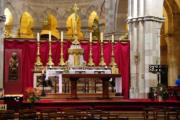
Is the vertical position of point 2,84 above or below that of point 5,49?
below

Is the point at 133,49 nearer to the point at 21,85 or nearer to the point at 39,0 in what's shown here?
the point at 21,85

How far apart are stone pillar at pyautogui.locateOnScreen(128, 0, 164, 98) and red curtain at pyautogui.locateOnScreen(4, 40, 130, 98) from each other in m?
0.60

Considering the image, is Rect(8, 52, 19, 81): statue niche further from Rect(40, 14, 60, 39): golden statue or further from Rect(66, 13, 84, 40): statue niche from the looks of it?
Rect(66, 13, 84, 40): statue niche

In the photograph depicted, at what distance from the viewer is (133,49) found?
66.8 ft

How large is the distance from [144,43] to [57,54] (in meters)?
4.54

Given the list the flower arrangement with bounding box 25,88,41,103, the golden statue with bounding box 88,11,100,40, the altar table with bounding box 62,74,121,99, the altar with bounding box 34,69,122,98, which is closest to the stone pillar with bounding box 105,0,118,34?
the golden statue with bounding box 88,11,100,40

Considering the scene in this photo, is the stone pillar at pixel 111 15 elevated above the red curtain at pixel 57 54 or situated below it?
above

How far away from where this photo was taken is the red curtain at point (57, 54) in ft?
66.4

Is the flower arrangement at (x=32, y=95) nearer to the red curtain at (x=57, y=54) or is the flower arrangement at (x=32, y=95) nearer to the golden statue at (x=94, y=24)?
the red curtain at (x=57, y=54)

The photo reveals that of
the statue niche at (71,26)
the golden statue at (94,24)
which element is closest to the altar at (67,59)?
the golden statue at (94,24)

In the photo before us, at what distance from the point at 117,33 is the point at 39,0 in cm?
1027

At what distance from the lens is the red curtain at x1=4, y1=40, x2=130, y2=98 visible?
20250mm

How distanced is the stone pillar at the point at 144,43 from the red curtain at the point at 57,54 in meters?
0.60

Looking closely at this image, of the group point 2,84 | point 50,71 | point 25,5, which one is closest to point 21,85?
point 2,84
